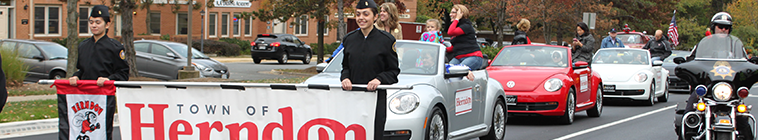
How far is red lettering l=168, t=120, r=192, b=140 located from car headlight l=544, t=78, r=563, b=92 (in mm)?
6123

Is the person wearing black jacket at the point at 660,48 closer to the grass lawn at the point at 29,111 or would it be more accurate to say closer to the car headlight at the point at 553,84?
the car headlight at the point at 553,84

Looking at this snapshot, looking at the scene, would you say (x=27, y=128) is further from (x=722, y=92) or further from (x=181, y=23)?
(x=181, y=23)

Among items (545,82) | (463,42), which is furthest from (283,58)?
(463,42)

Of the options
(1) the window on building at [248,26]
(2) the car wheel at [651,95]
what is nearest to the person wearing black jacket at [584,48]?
(2) the car wheel at [651,95]

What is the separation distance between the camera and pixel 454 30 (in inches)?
377

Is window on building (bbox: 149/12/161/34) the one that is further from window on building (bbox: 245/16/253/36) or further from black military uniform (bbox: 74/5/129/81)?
black military uniform (bbox: 74/5/129/81)

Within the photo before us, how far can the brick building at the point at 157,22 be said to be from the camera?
35.4 meters

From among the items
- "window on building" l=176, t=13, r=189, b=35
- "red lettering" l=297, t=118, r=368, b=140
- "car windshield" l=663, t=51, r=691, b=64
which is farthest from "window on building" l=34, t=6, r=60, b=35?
"red lettering" l=297, t=118, r=368, b=140

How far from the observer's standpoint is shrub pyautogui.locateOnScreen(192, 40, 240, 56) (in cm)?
3897

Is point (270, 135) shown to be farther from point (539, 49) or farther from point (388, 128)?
point (539, 49)

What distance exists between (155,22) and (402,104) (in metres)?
40.6

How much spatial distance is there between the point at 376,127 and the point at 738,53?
151 inches

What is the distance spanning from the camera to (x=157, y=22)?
147 feet

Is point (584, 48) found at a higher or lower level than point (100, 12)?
lower
